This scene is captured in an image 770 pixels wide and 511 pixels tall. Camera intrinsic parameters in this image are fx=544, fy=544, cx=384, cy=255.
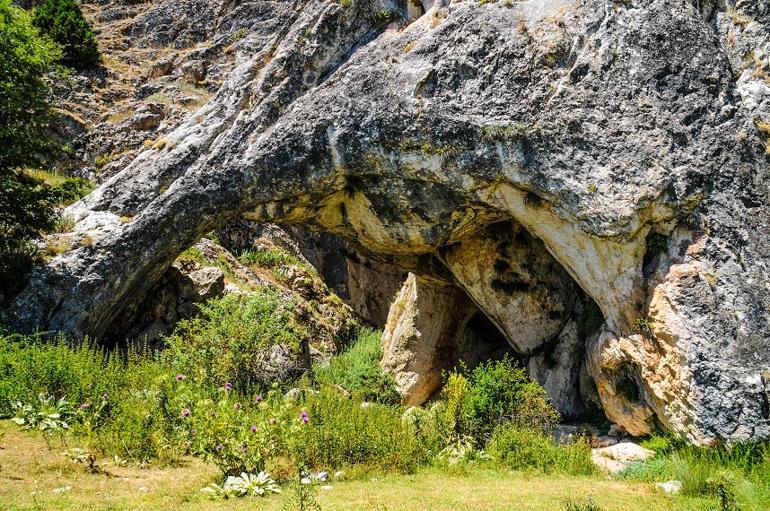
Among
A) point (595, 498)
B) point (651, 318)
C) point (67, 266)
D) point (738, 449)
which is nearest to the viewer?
point (595, 498)

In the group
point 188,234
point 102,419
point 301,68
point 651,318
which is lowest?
point 102,419

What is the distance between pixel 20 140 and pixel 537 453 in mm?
11948

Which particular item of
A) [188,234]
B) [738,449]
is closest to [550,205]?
[738,449]

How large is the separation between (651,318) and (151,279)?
11.7 meters

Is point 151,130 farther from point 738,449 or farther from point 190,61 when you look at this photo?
point 738,449

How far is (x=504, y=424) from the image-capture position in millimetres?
10172

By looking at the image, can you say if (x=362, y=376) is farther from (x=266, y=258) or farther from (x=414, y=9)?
(x=414, y=9)

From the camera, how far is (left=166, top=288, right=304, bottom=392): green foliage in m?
11.8

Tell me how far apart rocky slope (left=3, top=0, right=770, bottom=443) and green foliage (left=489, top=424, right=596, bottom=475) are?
1.64m

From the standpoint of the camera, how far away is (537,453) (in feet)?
29.1

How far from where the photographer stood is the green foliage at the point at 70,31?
24281 millimetres

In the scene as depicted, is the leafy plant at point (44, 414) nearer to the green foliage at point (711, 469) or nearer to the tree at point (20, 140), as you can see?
the tree at point (20, 140)

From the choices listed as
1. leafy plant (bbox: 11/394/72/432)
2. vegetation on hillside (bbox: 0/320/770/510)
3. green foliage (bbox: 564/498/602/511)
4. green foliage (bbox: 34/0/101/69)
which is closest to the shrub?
vegetation on hillside (bbox: 0/320/770/510)

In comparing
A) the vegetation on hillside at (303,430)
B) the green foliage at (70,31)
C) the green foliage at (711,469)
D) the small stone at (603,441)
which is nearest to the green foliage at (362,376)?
the vegetation on hillside at (303,430)
